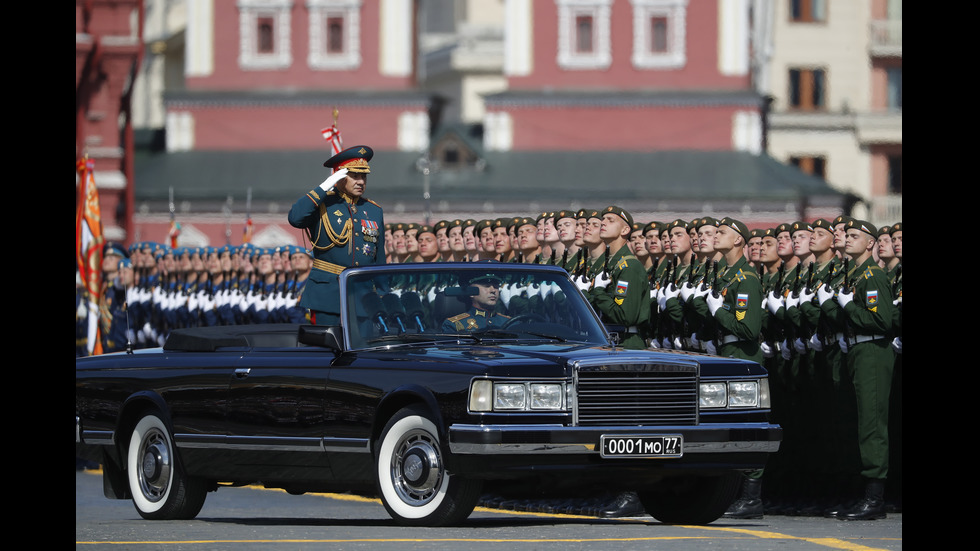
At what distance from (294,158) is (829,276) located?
5806 centimetres

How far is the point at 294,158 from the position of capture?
7112 cm

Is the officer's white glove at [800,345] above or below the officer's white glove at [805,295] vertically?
below

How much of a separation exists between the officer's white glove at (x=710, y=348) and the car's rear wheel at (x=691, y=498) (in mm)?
2381

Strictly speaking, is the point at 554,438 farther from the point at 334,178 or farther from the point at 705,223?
the point at 705,223

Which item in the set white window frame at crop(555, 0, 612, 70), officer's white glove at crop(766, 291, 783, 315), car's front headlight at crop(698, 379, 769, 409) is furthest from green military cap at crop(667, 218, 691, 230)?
white window frame at crop(555, 0, 612, 70)

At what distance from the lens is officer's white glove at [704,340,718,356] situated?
46.4 ft

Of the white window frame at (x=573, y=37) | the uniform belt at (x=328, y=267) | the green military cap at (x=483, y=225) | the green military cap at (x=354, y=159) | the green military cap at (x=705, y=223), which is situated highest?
the white window frame at (x=573, y=37)

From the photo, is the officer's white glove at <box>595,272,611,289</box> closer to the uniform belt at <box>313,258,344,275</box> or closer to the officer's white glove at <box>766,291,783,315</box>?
the officer's white glove at <box>766,291,783,315</box>

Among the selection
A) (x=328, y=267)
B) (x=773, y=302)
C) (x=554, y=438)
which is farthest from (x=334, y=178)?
(x=554, y=438)

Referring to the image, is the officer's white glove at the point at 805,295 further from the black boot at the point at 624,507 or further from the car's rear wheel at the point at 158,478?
the car's rear wheel at the point at 158,478

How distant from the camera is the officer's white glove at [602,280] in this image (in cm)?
1420

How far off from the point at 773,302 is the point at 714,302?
38cm

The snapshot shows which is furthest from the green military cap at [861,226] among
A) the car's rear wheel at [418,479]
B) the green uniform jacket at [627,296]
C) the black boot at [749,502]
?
the car's rear wheel at [418,479]
